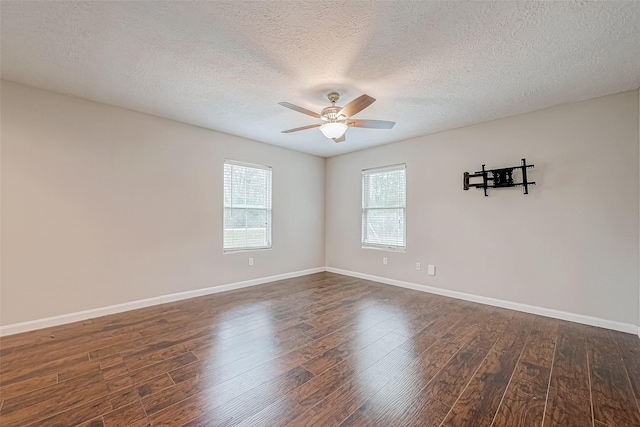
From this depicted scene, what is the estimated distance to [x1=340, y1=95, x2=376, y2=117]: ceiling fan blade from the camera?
2449 mm

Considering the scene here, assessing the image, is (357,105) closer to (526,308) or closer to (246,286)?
(526,308)

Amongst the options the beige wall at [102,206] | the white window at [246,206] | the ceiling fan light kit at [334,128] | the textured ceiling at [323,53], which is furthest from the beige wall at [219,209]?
the ceiling fan light kit at [334,128]

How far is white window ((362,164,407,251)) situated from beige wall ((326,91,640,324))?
0.55ft

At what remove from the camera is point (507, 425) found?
1.55 meters

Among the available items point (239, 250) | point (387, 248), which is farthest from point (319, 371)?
point (387, 248)

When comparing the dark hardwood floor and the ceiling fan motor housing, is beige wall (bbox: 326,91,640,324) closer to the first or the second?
the dark hardwood floor

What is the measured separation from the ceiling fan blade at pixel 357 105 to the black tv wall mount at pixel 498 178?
2.19 metres

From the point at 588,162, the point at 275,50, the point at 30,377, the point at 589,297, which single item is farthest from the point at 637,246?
the point at 30,377

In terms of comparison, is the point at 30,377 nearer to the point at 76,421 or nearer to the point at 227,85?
the point at 76,421

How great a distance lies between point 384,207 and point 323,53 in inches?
126

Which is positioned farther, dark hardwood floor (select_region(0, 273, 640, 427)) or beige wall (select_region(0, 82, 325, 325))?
beige wall (select_region(0, 82, 325, 325))

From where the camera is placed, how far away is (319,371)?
2.06 metres

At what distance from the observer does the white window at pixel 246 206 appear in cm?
446

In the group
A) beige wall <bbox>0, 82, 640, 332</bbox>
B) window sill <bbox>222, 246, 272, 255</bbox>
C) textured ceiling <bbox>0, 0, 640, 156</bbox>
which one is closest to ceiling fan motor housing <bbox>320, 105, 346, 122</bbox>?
textured ceiling <bbox>0, 0, 640, 156</bbox>
